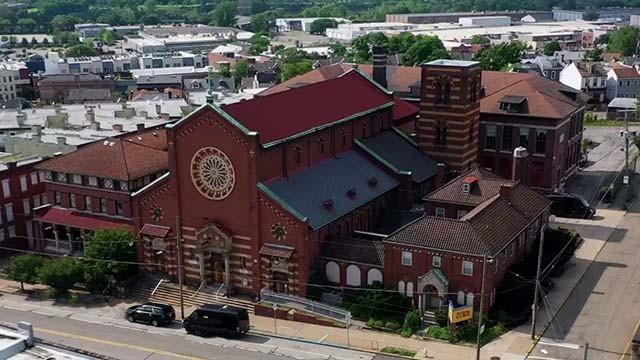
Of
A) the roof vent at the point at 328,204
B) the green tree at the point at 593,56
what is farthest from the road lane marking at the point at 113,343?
the green tree at the point at 593,56

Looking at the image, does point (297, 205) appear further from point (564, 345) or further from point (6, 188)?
point (6, 188)

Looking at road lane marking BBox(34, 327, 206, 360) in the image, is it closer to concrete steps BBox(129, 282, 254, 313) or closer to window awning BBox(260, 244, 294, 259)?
concrete steps BBox(129, 282, 254, 313)

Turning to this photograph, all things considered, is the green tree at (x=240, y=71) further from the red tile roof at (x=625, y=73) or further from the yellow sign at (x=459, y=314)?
the yellow sign at (x=459, y=314)

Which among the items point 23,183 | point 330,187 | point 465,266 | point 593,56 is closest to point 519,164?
point 330,187

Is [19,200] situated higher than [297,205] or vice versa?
[297,205]

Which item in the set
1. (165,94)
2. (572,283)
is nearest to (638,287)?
(572,283)

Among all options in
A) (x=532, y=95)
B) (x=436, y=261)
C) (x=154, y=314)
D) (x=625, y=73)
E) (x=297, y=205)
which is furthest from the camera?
(x=625, y=73)
